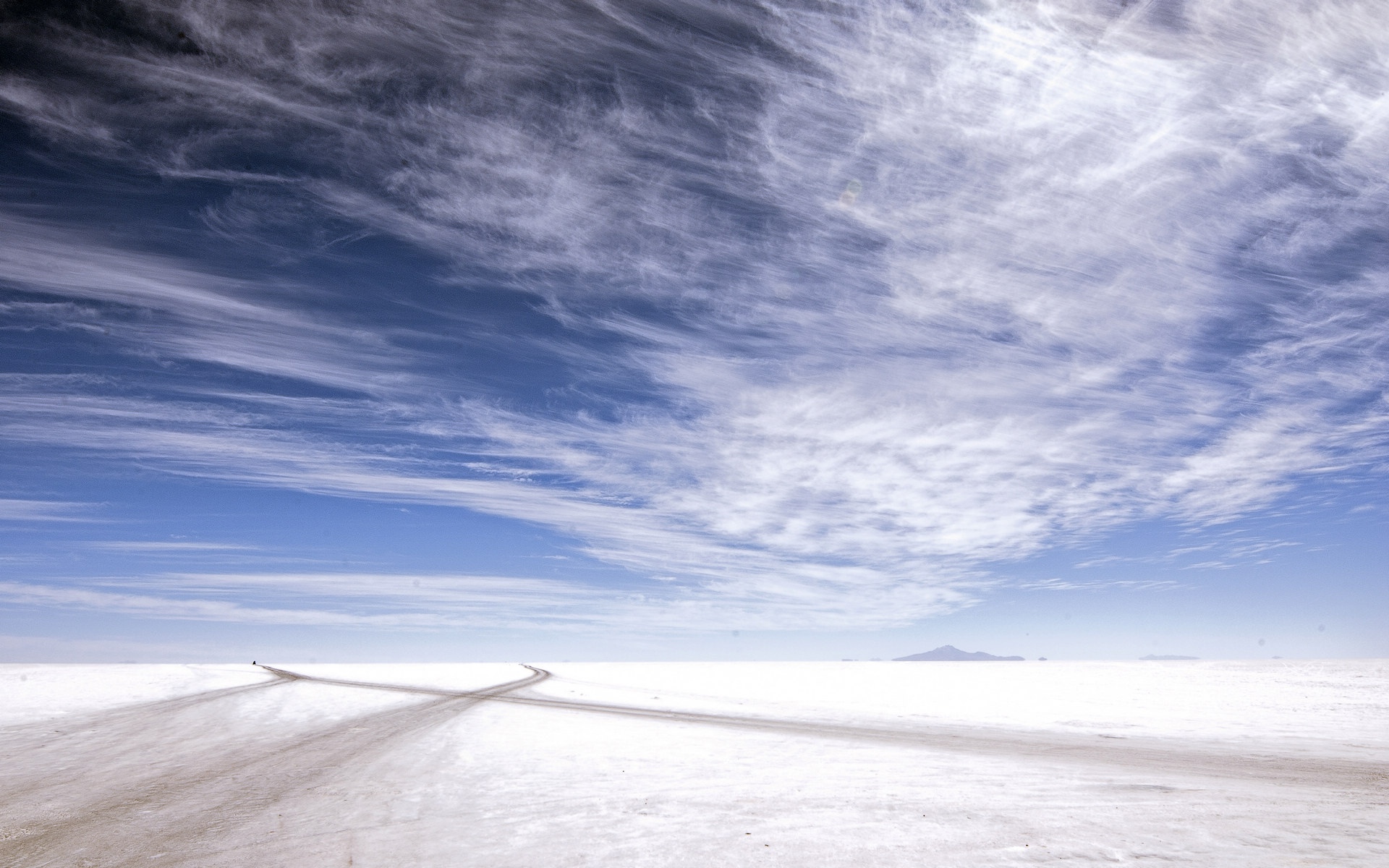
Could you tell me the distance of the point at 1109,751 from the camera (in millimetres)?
14203

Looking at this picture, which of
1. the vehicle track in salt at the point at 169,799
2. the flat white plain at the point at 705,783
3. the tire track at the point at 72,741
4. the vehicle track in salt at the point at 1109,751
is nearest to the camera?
the flat white plain at the point at 705,783

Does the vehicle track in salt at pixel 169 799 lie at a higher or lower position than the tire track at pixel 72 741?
higher

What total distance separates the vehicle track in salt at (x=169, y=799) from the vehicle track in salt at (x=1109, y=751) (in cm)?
1033

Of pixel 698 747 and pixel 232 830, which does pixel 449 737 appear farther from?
pixel 232 830

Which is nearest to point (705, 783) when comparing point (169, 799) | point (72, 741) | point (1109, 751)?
point (169, 799)

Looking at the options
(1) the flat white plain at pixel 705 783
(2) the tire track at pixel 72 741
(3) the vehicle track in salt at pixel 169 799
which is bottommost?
(2) the tire track at pixel 72 741

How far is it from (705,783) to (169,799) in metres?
8.93

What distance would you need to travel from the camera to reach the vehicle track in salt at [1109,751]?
37.0 feet

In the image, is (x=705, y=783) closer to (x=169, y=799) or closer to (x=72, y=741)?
(x=169, y=799)

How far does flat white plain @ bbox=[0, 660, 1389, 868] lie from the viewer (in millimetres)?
7863

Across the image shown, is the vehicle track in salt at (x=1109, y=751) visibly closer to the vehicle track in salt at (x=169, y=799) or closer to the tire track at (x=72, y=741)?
the vehicle track in salt at (x=169, y=799)

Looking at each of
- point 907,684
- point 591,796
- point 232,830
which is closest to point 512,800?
point 591,796

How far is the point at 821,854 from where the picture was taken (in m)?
7.71

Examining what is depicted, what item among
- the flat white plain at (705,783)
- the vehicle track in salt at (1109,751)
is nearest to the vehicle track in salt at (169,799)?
the flat white plain at (705,783)
